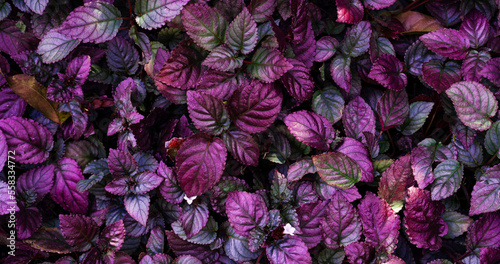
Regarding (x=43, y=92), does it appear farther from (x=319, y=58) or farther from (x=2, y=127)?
(x=319, y=58)

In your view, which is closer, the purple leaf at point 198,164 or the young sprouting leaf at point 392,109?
the purple leaf at point 198,164

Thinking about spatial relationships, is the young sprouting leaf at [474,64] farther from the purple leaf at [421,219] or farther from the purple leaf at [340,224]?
the purple leaf at [340,224]

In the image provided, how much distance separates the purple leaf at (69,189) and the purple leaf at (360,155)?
1012 mm

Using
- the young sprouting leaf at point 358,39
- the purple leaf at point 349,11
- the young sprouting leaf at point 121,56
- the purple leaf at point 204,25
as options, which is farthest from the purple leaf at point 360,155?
the young sprouting leaf at point 121,56

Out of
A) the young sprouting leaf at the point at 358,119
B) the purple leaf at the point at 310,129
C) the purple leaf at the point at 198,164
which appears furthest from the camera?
the young sprouting leaf at the point at 358,119

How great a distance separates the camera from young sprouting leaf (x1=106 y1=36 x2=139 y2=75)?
165 centimetres

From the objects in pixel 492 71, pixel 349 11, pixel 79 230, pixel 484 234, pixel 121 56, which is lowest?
pixel 484 234

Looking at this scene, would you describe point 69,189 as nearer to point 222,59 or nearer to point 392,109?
point 222,59

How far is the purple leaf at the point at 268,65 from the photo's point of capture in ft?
4.72

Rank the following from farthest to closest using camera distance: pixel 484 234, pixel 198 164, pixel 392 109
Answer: pixel 392 109, pixel 484 234, pixel 198 164

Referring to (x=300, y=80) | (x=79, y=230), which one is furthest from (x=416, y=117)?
(x=79, y=230)

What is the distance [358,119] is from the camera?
1.61 meters

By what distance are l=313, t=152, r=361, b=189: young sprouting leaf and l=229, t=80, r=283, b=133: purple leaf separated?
0.76 feet

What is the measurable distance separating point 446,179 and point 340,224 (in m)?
0.44
